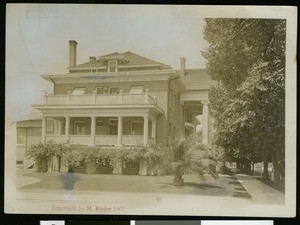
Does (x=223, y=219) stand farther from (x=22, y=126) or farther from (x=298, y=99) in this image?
(x=22, y=126)

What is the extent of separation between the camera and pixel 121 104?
958 millimetres

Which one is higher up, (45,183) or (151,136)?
(151,136)

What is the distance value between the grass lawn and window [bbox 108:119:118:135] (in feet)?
0.31

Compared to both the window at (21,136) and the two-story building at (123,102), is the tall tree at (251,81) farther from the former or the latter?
the window at (21,136)

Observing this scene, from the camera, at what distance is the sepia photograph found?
957 mm

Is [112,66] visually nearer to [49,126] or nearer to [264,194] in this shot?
[49,126]

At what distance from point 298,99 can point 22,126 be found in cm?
59

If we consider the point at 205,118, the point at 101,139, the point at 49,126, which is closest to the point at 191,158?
the point at 205,118

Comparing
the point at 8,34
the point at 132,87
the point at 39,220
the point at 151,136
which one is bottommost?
the point at 39,220

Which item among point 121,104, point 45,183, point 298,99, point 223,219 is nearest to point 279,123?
point 298,99

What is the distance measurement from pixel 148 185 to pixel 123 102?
0.60 feet

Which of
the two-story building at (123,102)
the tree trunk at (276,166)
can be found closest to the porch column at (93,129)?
the two-story building at (123,102)

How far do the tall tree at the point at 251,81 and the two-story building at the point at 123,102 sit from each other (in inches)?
1.5

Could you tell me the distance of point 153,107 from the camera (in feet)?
3.13
